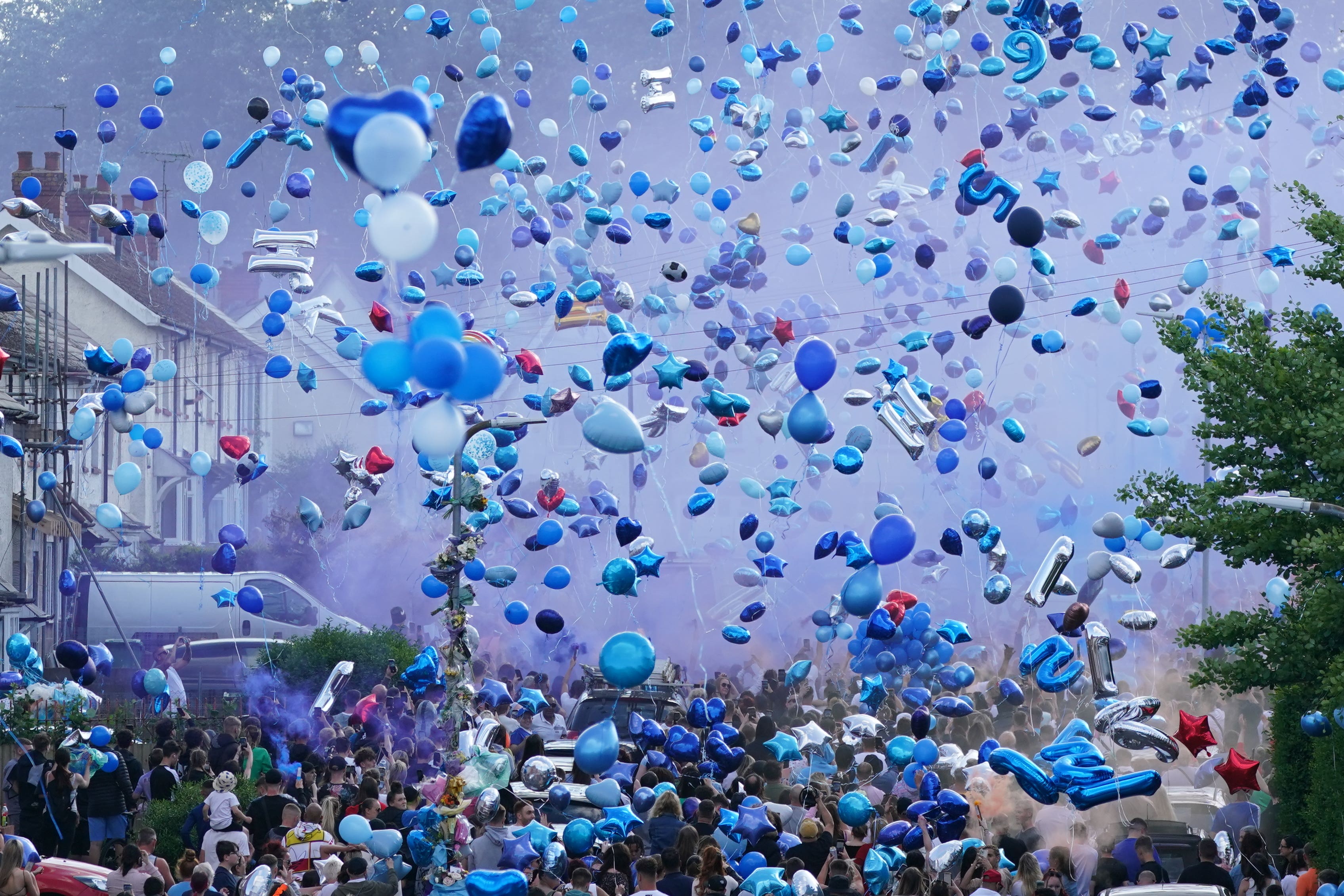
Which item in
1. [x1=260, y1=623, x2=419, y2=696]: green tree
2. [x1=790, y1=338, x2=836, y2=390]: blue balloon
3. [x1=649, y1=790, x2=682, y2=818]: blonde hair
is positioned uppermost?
[x1=790, y1=338, x2=836, y2=390]: blue balloon

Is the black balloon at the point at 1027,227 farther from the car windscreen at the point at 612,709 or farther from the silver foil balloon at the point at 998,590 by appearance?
the car windscreen at the point at 612,709

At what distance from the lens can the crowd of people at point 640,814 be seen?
10359 mm

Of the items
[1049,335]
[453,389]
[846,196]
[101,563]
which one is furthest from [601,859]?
[101,563]

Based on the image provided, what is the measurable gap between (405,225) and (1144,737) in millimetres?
7305

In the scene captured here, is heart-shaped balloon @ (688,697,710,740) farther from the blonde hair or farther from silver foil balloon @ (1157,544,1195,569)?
silver foil balloon @ (1157,544,1195,569)

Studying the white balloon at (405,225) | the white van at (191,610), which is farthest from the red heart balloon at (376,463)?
the white van at (191,610)

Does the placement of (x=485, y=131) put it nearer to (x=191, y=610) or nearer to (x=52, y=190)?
(x=191, y=610)

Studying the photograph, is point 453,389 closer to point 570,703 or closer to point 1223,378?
point 1223,378

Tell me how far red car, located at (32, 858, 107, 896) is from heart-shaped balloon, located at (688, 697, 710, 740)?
5152mm

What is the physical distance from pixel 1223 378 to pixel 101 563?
3028 centimetres

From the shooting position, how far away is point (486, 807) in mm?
10711

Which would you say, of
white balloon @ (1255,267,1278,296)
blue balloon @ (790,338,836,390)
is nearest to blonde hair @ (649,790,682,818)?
blue balloon @ (790,338,836,390)

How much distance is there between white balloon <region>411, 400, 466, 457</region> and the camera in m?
9.53

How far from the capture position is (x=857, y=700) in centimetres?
2077
